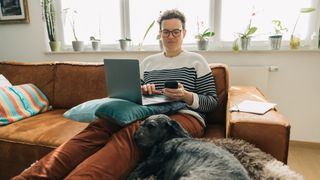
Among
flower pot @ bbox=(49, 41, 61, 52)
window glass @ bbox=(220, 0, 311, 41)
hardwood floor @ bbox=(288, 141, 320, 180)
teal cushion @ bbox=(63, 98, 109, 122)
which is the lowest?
hardwood floor @ bbox=(288, 141, 320, 180)

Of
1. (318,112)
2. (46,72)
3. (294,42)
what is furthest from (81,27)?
(318,112)

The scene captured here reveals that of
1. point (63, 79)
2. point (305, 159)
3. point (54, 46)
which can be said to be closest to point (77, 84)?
point (63, 79)

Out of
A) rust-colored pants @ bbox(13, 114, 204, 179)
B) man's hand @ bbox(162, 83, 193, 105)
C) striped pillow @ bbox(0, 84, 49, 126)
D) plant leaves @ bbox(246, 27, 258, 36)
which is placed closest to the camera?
rust-colored pants @ bbox(13, 114, 204, 179)

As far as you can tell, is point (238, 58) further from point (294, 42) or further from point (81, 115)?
point (81, 115)

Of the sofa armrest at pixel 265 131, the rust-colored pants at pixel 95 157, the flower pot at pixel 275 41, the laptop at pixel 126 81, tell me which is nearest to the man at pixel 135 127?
the rust-colored pants at pixel 95 157

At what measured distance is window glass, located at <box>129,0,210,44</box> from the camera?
2182 millimetres

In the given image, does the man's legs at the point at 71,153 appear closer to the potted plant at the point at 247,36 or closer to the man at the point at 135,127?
the man at the point at 135,127

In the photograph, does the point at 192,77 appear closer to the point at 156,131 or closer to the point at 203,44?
the point at 156,131

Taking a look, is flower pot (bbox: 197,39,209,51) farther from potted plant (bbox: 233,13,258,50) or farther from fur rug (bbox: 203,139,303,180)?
fur rug (bbox: 203,139,303,180)

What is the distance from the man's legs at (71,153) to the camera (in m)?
0.93

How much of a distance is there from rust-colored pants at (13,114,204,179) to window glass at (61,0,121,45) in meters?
1.53

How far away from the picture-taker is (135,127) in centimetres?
108

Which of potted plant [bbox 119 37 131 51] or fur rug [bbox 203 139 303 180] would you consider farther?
potted plant [bbox 119 37 131 51]

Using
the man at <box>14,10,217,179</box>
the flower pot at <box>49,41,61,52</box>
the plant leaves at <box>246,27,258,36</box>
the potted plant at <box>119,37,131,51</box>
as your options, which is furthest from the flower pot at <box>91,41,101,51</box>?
the plant leaves at <box>246,27,258,36</box>
